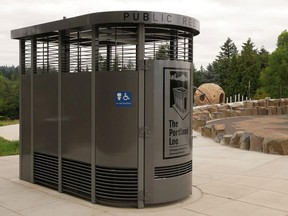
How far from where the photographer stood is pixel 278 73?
50.4m

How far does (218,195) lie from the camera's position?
754cm

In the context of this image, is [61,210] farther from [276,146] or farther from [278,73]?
[278,73]

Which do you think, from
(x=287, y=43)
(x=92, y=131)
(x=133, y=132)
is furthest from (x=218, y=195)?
(x=287, y=43)

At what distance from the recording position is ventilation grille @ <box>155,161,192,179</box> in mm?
6809

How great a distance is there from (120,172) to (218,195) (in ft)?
6.58

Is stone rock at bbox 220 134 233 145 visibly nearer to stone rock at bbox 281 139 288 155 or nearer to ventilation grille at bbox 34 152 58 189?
stone rock at bbox 281 139 288 155

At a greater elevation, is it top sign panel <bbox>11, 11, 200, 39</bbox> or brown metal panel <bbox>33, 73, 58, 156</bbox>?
top sign panel <bbox>11, 11, 200, 39</bbox>

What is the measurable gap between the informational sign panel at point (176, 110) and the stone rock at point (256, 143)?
614 cm

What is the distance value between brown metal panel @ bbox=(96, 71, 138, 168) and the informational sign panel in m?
0.51

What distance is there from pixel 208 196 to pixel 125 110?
7.58 feet

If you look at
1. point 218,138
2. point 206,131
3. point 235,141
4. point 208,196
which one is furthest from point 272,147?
point 208,196

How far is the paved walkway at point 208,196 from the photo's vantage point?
6574 mm

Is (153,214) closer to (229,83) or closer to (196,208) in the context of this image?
(196,208)

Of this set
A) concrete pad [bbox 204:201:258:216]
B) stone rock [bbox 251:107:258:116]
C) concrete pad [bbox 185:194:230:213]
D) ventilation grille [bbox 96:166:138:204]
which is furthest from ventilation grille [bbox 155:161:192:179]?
stone rock [bbox 251:107:258:116]
